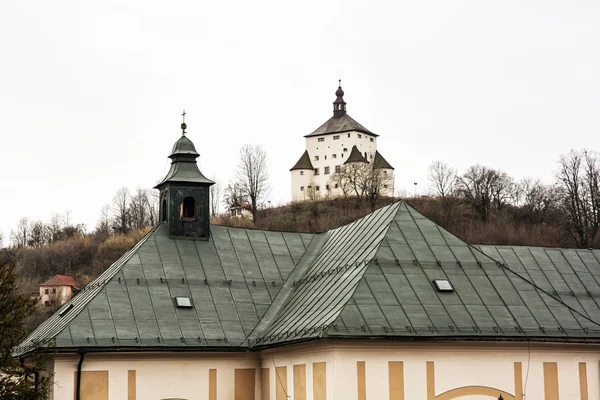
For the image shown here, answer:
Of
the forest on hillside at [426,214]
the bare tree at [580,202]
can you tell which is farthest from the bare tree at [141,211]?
the bare tree at [580,202]

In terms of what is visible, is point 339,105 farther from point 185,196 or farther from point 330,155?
point 185,196

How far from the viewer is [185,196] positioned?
33938 mm

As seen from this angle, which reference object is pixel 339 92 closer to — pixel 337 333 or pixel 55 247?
pixel 55 247

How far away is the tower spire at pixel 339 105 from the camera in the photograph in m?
139

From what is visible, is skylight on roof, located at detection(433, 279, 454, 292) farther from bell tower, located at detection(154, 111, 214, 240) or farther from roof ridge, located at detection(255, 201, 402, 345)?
bell tower, located at detection(154, 111, 214, 240)

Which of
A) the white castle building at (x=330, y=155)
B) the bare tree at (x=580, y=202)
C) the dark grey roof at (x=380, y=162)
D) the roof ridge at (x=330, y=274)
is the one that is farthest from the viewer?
the white castle building at (x=330, y=155)

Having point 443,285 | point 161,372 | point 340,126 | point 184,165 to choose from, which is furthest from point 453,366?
point 340,126

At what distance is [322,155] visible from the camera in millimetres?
134375

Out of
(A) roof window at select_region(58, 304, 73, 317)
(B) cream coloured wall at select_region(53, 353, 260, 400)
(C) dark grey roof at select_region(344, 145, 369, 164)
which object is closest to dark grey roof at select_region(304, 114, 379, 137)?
(C) dark grey roof at select_region(344, 145, 369, 164)

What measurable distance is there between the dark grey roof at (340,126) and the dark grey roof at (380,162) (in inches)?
146

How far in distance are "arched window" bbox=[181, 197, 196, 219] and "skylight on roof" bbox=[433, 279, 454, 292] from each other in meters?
10.4

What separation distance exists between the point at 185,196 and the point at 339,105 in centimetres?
10686

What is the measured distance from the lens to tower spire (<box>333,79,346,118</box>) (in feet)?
454

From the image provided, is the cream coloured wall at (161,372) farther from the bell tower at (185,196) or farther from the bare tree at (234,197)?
the bare tree at (234,197)
